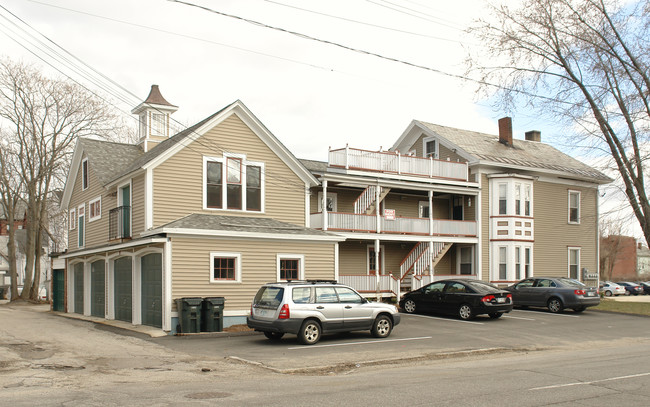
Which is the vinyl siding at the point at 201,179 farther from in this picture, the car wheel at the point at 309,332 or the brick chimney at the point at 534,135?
the brick chimney at the point at 534,135

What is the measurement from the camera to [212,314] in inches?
736

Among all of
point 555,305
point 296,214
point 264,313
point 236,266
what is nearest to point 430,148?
point 555,305

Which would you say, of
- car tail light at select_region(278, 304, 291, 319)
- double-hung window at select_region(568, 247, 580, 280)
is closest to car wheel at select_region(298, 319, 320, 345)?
car tail light at select_region(278, 304, 291, 319)

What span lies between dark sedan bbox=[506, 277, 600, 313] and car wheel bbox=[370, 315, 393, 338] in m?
10.3

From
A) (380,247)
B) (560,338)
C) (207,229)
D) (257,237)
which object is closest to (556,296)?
(560,338)

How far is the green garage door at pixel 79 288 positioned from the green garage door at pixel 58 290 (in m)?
2.74

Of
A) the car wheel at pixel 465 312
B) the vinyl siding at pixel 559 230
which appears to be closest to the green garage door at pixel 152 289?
the car wheel at pixel 465 312

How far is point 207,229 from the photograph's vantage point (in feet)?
64.0

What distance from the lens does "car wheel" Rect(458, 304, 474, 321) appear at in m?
21.7

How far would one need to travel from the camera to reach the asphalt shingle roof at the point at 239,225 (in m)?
19.9

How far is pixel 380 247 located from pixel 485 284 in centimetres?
865

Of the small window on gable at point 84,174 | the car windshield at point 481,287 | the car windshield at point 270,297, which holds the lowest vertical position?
the car windshield at point 481,287

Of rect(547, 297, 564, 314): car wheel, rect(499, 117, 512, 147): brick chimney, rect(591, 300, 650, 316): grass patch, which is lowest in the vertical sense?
rect(591, 300, 650, 316): grass patch

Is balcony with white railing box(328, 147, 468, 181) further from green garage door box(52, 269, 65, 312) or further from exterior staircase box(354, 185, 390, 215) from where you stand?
green garage door box(52, 269, 65, 312)
